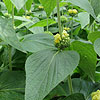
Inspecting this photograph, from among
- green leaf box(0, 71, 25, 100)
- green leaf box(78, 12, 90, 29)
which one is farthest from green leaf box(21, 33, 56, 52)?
green leaf box(78, 12, 90, 29)

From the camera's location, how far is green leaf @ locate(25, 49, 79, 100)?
0.40 m

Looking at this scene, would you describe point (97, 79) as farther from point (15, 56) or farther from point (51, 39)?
point (15, 56)

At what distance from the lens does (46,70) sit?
0.46 meters

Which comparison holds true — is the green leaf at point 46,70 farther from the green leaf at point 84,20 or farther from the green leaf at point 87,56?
the green leaf at point 84,20

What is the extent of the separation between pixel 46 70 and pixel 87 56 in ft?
0.55

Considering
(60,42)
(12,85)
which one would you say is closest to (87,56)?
(60,42)

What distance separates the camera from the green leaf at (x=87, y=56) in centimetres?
57

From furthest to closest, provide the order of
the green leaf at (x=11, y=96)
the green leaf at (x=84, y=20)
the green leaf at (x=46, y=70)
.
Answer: the green leaf at (x=84, y=20) < the green leaf at (x=11, y=96) < the green leaf at (x=46, y=70)

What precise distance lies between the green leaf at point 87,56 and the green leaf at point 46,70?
0.06 metres

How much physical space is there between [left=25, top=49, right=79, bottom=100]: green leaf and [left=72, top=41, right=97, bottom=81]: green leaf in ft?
0.21

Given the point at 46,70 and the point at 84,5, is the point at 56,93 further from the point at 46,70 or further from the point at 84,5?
the point at 84,5

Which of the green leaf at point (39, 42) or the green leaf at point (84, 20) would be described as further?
the green leaf at point (84, 20)

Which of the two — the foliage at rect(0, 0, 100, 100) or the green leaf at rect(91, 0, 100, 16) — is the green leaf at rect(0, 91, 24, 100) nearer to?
the foliage at rect(0, 0, 100, 100)

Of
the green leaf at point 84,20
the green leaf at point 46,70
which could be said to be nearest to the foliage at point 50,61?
the green leaf at point 46,70
